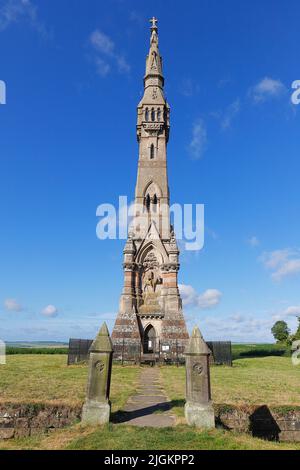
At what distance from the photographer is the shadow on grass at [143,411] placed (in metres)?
9.68

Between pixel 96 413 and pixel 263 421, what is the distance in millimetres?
5936

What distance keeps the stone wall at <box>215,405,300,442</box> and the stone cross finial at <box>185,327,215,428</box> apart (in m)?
2.11

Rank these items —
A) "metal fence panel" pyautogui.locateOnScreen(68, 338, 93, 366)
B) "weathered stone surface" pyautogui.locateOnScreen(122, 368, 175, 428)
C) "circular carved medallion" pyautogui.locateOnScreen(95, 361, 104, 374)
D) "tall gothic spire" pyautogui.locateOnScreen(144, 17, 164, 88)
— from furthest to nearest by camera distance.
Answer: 1. "tall gothic spire" pyautogui.locateOnScreen(144, 17, 164, 88)
2. "metal fence panel" pyautogui.locateOnScreen(68, 338, 93, 366)
3. "circular carved medallion" pyautogui.locateOnScreen(95, 361, 104, 374)
4. "weathered stone surface" pyautogui.locateOnScreen(122, 368, 175, 428)

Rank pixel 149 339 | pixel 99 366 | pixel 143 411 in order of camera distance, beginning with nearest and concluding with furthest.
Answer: pixel 99 366 → pixel 143 411 → pixel 149 339

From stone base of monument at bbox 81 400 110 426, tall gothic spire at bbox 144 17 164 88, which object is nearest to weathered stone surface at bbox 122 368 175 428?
stone base of monument at bbox 81 400 110 426

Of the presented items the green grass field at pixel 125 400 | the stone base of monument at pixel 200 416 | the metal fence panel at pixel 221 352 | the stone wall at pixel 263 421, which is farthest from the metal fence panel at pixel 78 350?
the stone base of monument at pixel 200 416

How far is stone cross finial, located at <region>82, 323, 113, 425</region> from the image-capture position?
9244 millimetres

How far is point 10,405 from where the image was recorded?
1044 centimetres

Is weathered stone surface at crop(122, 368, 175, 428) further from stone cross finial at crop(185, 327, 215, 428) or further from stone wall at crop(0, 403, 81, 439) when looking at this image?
stone wall at crop(0, 403, 81, 439)

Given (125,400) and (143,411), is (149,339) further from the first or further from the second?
(143,411)

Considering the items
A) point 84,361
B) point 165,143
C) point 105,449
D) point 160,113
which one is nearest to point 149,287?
point 84,361

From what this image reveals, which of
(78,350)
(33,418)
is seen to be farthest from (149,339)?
(33,418)

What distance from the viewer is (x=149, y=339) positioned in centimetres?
3186

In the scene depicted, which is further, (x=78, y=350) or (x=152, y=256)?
(x=152, y=256)
